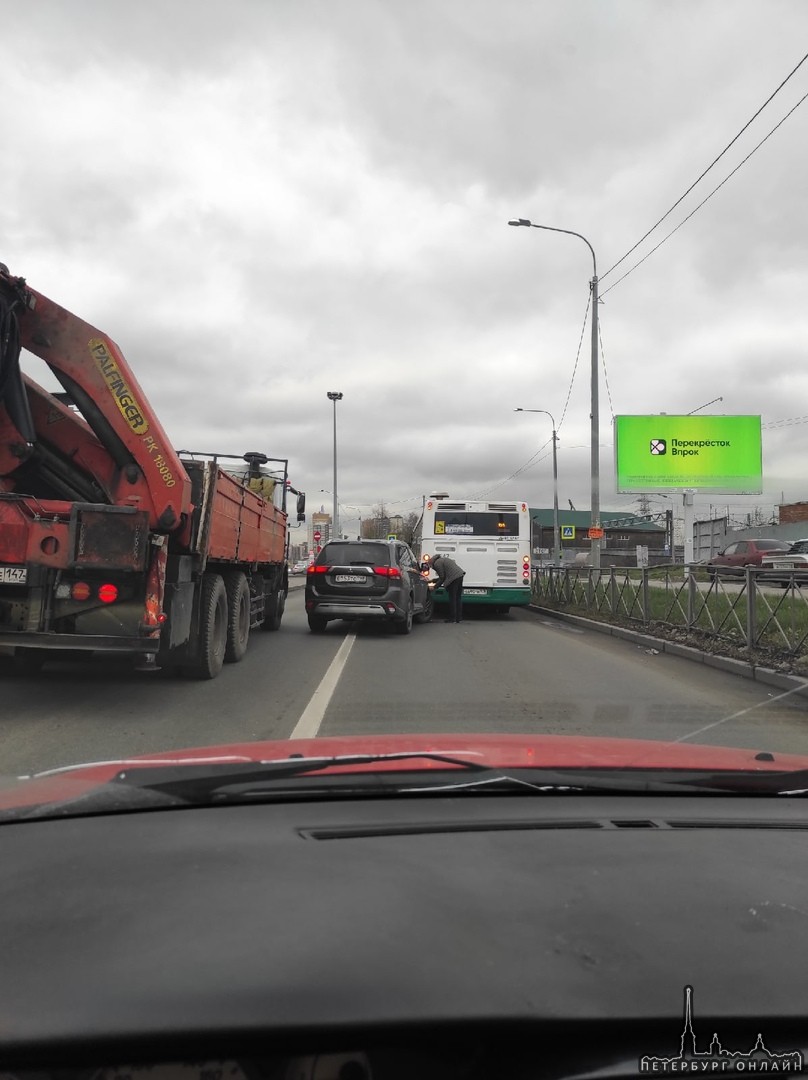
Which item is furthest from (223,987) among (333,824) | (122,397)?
(122,397)

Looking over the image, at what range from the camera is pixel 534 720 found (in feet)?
23.1

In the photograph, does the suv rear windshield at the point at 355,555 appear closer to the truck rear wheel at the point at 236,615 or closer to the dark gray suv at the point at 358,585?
the dark gray suv at the point at 358,585

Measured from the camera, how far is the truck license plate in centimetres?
689

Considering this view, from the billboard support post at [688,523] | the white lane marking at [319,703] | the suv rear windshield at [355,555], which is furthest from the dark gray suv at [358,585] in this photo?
the billboard support post at [688,523]

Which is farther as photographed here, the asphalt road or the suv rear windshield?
the suv rear windshield

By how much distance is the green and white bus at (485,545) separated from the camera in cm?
1967

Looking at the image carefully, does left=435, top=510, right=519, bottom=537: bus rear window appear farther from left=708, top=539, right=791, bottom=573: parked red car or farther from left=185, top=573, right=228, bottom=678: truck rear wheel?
left=185, top=573, right=228, bottom=678: truck rear wheel

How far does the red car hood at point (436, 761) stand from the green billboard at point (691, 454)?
105 feet

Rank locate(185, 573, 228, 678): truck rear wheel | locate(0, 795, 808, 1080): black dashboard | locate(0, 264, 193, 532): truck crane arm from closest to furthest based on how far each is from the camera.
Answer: locate(0, 795, 808, 1080): black dashboard, locate(0, 264, 193, 532): truck crane arm, locate(185, 573, 228, 678): truck rear wheel

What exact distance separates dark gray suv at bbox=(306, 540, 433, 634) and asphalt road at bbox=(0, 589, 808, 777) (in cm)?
227

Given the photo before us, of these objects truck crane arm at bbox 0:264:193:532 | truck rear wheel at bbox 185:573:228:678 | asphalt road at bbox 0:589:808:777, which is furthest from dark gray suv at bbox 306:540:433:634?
truck crane arm at bbox 0:264:193:532

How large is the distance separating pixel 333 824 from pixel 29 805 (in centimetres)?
96

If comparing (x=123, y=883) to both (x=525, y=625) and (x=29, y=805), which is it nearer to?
(x=29, y=805)

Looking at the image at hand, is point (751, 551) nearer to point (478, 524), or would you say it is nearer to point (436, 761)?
point (478, 524)
